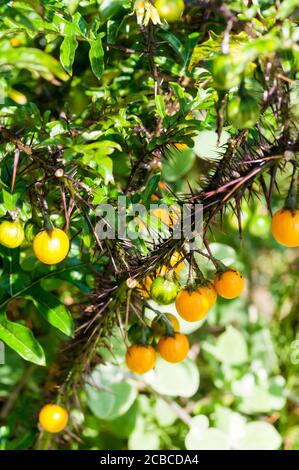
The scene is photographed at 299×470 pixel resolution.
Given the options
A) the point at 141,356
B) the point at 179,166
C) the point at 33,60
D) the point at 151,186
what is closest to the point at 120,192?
the point at 151,186

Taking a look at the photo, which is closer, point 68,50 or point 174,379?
point 68,50

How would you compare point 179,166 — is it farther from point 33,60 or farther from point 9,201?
point 33,60

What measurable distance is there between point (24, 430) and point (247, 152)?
1.04 meters

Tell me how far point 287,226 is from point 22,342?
1.90 ft

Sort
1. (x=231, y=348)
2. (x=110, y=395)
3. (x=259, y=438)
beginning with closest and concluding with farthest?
(x=110, y=395) < (x=259, y=438) < (x=231, y=348)

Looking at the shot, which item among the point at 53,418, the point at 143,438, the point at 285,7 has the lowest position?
the point at 143,438

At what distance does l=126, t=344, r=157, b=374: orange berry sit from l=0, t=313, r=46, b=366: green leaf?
17 cm

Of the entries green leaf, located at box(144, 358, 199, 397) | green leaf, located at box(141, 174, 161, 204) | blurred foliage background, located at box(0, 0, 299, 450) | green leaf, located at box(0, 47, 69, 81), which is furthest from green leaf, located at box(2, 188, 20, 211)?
green leaf, located at box(144, 358, 199, 397)

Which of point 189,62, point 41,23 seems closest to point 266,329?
point 189,62

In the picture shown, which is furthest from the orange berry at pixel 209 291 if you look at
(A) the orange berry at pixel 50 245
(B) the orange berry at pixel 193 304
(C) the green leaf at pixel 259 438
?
(C) the green leaf at pixel 259 438

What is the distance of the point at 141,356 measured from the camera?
1.11m

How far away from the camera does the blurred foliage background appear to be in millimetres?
943

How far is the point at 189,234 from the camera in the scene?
90 cm

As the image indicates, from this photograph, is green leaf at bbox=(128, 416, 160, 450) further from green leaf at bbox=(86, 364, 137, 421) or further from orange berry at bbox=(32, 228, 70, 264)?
orange berry at bbox=(32, 228, 70, 264)
